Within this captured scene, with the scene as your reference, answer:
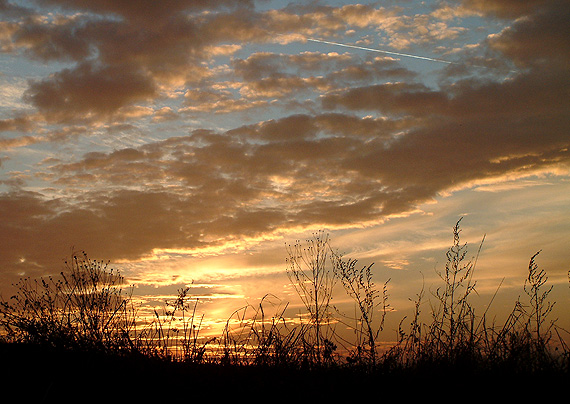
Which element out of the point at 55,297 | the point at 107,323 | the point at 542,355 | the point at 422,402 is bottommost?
the point at 422,402

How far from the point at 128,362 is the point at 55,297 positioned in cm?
298

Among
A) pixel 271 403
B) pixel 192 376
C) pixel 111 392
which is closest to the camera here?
pixel 271 403

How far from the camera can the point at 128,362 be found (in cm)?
452

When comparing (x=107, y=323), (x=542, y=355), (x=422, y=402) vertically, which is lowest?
(x=422, y=402)

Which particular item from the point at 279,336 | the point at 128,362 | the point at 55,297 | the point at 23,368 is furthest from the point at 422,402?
the point at 55,297

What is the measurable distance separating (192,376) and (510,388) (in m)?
2.65

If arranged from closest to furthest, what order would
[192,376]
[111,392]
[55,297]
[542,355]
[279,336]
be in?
1. [111,392]
2. [192,376]
3. [542,355]
4. [279,336]
5. [55,297]

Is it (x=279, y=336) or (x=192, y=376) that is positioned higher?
(x=279, y=336)

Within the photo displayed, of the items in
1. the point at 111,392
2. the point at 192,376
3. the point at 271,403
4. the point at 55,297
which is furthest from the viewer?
the point at 55,297

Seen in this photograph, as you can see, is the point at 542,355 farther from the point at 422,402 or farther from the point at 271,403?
the point at 271,403

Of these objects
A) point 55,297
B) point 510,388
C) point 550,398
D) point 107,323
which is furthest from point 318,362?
point 55,297

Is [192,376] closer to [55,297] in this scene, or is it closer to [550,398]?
[550,398]

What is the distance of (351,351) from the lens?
210 inches

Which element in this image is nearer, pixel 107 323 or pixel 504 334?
pixel 504 334
